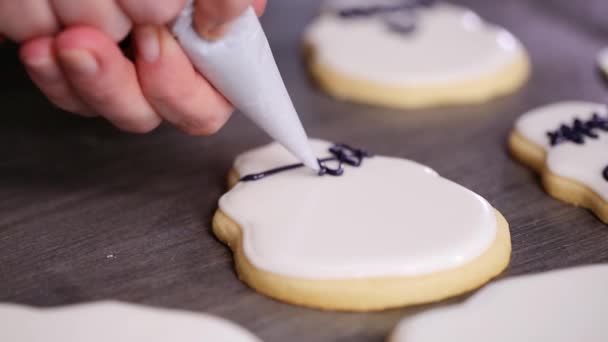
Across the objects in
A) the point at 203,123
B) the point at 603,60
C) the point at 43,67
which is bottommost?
the point at 603,60

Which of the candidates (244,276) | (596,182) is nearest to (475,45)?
(596,182)

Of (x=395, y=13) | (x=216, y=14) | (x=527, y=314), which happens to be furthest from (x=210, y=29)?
(x=395, y=13)

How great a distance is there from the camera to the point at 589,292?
0.80 metres

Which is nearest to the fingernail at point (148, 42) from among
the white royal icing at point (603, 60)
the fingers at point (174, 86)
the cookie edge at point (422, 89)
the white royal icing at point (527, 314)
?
the fingers at point (174, 86)

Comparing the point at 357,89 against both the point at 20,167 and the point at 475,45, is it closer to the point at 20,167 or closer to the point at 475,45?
the point at 475,45

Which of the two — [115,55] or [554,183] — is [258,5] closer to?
[115,55]

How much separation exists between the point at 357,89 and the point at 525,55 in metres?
0.32

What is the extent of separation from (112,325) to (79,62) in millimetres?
253

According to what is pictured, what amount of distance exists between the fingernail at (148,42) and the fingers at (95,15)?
0.02 metres

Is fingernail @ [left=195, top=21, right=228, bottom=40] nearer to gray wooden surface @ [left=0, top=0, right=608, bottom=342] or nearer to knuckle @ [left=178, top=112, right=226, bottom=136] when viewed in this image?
knuckle @ [left=178, top=112, right=226, bottom=136]

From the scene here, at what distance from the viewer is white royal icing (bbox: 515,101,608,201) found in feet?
3.23

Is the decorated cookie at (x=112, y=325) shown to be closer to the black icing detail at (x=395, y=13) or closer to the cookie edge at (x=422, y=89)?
the cookie edge at (x=422, y=89)

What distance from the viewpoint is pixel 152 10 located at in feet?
2.45

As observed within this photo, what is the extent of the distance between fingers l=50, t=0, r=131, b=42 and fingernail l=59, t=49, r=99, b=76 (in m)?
0.04
